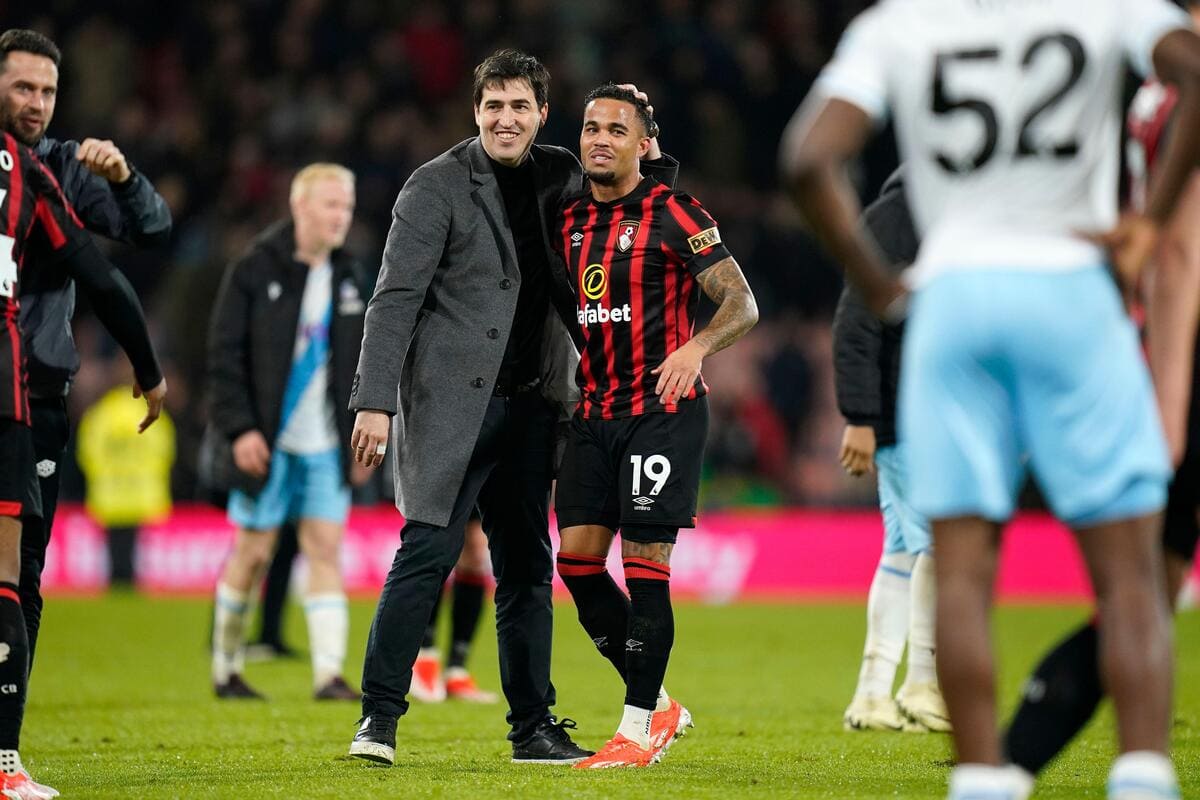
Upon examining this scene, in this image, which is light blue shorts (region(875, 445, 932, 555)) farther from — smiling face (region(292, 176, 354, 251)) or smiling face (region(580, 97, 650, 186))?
smiling face (region(292, 176, 354, 251))

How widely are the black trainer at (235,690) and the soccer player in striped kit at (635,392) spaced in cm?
311

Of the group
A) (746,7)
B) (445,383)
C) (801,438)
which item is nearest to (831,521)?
(801,438)

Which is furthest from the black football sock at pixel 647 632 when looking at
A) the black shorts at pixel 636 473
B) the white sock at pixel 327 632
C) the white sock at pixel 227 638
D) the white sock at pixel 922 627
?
the white sock at pixel 227 638

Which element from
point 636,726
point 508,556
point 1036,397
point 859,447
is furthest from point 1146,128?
point 859,447

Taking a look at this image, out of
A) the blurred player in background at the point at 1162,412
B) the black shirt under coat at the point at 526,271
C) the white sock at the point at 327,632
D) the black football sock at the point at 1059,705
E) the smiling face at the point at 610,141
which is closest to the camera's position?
the blurred player in background at the point at 1162,412

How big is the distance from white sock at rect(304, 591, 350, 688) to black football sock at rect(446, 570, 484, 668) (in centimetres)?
56

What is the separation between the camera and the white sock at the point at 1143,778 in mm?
3312

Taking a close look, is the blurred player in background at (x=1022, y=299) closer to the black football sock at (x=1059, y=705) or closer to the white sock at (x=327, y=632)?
the black football sock at (x=1059, y=705)

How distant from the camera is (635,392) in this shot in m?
5.75

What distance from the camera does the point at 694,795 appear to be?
4.89 m

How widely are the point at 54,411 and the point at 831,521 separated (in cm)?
1162

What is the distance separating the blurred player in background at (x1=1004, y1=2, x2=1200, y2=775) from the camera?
368cm

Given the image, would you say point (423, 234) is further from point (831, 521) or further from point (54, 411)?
point (831, 521)

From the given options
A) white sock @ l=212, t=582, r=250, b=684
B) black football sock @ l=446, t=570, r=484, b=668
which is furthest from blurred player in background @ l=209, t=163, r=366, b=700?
black football sock @ l=446, t=570, r=484, b=668
